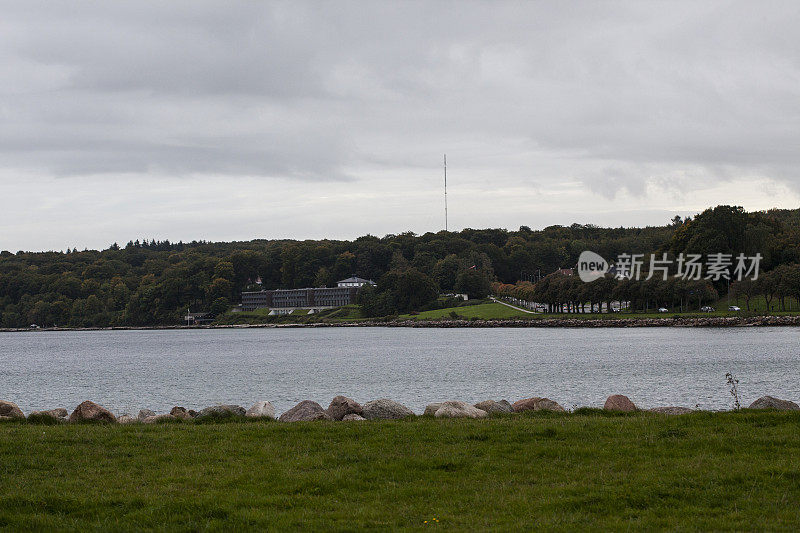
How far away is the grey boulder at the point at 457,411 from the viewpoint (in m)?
16.9

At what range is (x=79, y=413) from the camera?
1819 centimetres

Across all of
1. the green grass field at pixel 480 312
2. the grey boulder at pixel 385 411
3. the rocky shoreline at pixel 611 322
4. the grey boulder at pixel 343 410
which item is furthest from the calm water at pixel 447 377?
the green grass field at pixel 480 312

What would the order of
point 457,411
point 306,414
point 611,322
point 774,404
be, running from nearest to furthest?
1. point 457,411
2. point 774,404
3. point 306,414
4. point 611,322

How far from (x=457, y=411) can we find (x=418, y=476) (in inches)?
252

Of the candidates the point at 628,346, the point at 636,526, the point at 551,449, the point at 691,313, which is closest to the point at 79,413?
the point at 551,449

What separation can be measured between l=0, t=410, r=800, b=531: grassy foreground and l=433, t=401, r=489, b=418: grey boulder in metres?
1.89

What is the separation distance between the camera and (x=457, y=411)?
56.2 feet

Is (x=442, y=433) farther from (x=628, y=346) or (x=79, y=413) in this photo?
(x=628, y=346)

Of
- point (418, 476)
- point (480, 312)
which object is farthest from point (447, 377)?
point (480, 312)

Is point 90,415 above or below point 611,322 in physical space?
above

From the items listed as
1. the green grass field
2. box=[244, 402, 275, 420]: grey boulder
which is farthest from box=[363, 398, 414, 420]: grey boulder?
the green grass field

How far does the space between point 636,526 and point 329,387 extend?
3452 cm

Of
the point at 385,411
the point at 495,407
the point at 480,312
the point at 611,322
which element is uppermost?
the point at 385,411

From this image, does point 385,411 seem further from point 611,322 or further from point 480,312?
point 480,312
